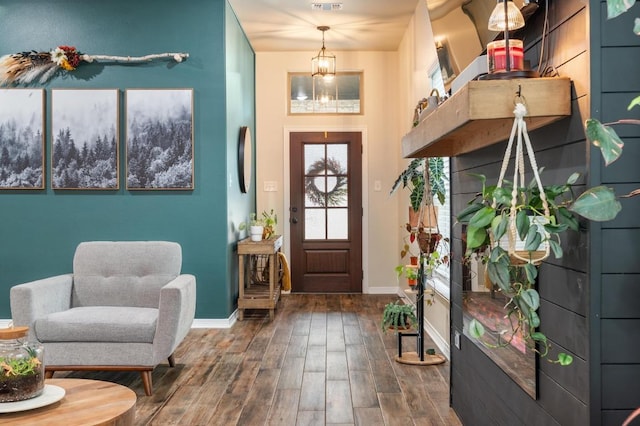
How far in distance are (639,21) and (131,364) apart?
3.15m

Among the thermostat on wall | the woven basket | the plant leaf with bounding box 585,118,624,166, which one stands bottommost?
the woven basket

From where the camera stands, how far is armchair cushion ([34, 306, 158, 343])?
3.46m

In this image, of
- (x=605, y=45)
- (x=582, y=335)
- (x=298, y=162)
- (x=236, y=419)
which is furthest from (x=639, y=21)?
(x=298, y=162)

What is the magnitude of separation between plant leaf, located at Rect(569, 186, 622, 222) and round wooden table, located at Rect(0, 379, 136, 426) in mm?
1702

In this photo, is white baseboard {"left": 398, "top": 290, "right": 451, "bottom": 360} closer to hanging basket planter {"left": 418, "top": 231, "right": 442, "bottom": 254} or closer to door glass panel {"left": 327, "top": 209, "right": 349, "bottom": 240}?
hanging basket planter {"left": 418, "top": 231, "right": 442, "bottom": 254}

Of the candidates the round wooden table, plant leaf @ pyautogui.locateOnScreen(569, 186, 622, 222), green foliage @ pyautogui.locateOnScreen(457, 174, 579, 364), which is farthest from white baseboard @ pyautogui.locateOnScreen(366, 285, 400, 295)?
plant leaf @ pyautogui.locateOnScreen(569, 186, 622, 222)

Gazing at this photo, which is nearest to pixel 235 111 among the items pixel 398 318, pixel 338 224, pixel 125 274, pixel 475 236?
pixel 338 224

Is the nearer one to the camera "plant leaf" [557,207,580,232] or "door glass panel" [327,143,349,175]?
"plant leaf" [557,207,580,232]

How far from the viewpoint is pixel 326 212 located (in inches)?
292

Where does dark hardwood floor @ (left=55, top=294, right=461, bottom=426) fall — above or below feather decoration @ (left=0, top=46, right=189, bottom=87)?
below

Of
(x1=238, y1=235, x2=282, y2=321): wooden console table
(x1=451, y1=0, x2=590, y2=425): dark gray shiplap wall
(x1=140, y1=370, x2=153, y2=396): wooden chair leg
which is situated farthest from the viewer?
(x1=238, y1=235, x2=282, y2=321): wooden console table

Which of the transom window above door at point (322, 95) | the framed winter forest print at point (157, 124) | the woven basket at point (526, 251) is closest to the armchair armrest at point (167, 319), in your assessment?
the framed winter forest print at point (157, 124)

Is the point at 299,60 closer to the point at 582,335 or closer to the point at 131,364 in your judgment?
the point at 131,364

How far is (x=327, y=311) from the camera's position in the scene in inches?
244
